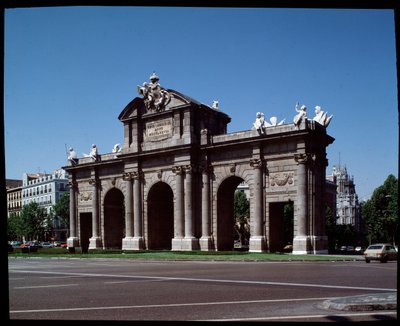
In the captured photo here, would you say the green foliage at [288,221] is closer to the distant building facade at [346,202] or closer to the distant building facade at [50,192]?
the distant building facade at [50,192]

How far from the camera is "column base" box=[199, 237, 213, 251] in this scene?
155ft

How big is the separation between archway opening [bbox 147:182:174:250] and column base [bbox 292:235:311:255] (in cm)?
1851

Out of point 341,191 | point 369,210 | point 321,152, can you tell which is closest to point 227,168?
point 321,152

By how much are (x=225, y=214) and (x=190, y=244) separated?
16.1ft

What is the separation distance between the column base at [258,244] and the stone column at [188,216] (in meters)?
6.70

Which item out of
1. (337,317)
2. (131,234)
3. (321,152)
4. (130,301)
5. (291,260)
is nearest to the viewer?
(337,317)

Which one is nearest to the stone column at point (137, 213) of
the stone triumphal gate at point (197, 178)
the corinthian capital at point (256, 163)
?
the stone triumphal gate at point (197, 178)

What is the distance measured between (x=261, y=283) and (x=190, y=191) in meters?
31.6

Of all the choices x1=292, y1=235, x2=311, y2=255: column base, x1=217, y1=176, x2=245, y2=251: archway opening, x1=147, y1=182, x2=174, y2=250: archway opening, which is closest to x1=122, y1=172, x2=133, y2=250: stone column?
x1=147, y1=182, x2=174, y2=250: archway opening

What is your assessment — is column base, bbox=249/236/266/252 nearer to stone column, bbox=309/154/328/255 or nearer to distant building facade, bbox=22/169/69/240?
stone column, bbox=309/154/328/255

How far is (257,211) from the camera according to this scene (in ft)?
146

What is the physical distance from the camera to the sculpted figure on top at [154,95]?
171 feet

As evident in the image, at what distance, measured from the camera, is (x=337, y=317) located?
9.90m
